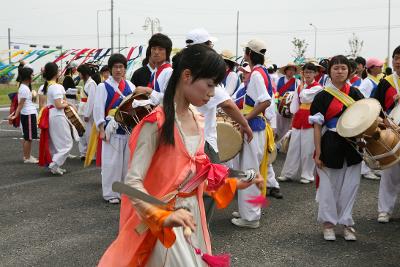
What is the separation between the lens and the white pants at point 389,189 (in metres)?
5.81

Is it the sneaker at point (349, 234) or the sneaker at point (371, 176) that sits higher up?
the sneaker at point (349, 234)

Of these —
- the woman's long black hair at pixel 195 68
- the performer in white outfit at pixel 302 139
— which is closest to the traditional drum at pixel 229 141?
the performer in white outfit at pixel 302 139

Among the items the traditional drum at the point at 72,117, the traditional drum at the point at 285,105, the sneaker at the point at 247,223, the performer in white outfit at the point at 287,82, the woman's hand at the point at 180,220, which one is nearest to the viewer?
the woman's hand at the point at 180,220

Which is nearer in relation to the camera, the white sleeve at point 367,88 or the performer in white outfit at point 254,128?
the performer in white outfit at point 254,128

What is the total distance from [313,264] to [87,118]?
17.4 feet

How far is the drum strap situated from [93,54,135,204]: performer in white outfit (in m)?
2.56

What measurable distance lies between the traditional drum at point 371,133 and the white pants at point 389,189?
127cm

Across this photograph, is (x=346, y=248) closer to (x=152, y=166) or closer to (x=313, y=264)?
(x=313, y=264)

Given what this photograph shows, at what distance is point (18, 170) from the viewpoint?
8719mm

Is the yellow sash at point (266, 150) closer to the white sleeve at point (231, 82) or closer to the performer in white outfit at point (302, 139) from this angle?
the performer in white outfit at point (302, 139)

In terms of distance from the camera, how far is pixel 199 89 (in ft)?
7.81

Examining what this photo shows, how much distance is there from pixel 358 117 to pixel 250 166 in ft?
4.55

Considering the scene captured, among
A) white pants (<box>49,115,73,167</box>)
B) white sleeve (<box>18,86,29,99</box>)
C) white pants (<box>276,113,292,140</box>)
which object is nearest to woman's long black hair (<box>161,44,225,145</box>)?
white pants (<box>49,115,73,167</box>)

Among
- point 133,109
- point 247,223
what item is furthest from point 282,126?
point 133,109
